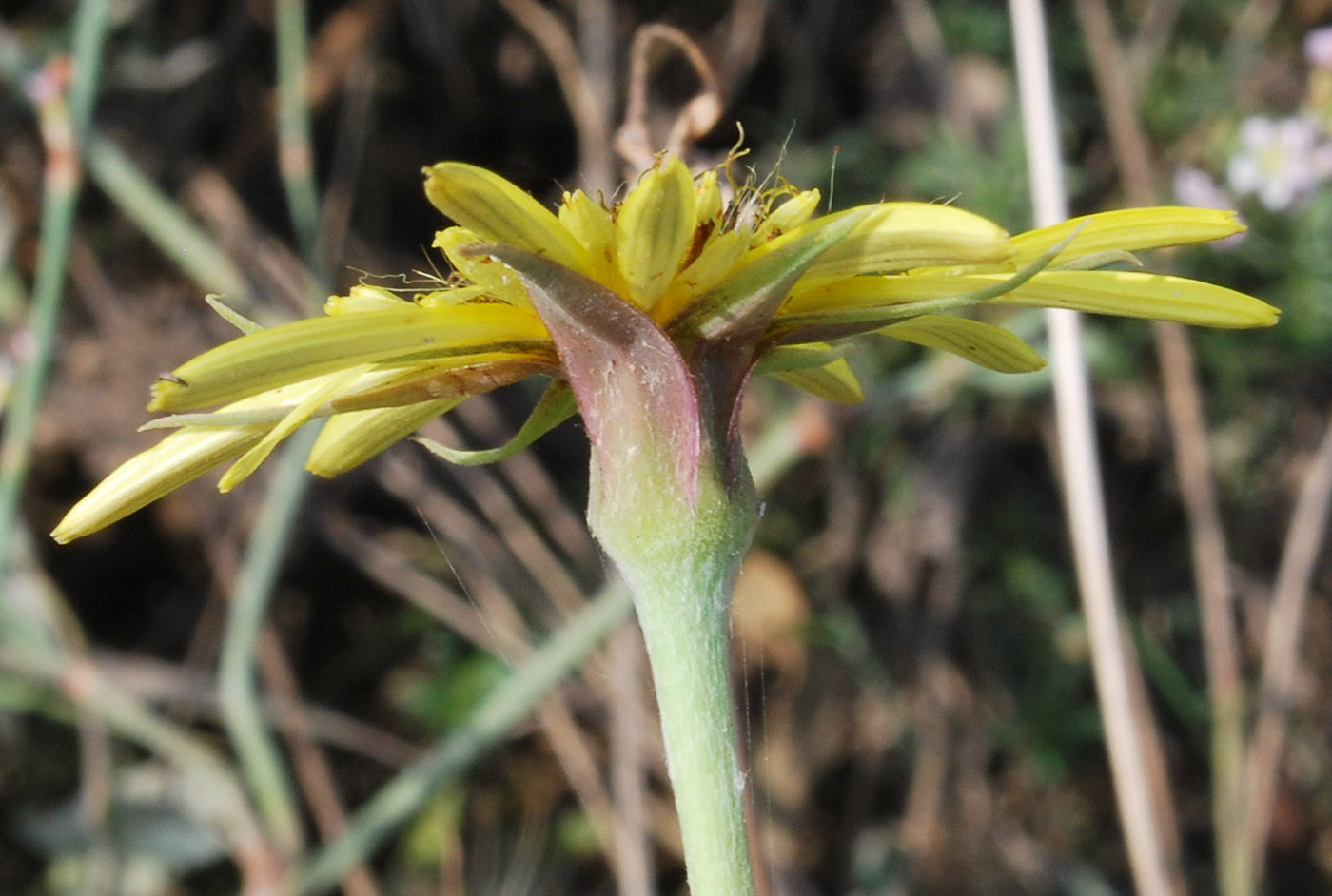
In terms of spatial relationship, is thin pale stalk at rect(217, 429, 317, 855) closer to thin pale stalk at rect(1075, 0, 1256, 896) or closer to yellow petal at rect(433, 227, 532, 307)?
yellow petal at rect(433, 227, 532, 307)

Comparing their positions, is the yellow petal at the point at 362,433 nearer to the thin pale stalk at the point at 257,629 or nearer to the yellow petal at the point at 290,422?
the yellow petal at the point at 290,422

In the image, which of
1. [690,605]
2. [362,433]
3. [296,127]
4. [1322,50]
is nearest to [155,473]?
[362,433]

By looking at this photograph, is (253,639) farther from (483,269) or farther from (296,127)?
(483,269)

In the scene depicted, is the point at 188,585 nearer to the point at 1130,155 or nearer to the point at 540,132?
the point at 540,132

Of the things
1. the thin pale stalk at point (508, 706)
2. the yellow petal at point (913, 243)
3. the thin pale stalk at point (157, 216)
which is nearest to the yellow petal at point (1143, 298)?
the yellow petal at point (913, 243)

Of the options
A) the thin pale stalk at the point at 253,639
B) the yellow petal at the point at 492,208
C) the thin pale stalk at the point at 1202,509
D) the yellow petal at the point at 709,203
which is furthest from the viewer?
the thin pale stalk at the point at 1202,509

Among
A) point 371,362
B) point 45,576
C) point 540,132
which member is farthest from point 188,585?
point 371,362
